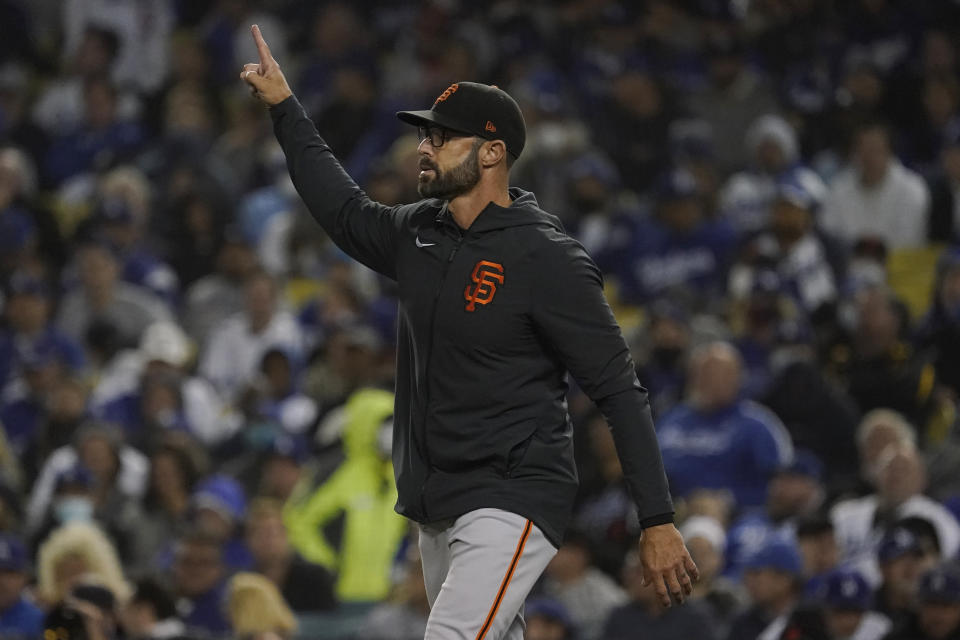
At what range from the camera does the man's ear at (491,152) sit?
420cm

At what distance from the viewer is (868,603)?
22.6 feet

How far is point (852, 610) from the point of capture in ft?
22.4

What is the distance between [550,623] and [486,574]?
3.31 m

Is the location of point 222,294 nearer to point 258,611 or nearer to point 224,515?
point 224,515

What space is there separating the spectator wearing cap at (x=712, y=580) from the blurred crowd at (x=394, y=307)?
0.06 feet

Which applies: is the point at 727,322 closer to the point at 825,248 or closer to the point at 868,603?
the point at 825,248

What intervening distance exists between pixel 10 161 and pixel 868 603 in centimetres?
787

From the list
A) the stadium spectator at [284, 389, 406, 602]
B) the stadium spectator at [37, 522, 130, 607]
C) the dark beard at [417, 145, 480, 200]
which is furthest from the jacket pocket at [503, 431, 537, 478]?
the stadium spectator at [284, 389, 406, 602]

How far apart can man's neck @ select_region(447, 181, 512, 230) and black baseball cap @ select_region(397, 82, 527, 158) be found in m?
0.11

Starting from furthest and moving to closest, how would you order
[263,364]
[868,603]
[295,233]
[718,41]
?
[718,41] < [295,233] < [263,364] < [868,603]

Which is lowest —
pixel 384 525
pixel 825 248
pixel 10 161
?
pixel 384 525

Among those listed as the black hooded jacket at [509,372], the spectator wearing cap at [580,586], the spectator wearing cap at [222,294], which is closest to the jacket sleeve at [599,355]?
the black hooded jacket at [509,372]

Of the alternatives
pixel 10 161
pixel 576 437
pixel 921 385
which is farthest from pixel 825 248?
pixel 10 161

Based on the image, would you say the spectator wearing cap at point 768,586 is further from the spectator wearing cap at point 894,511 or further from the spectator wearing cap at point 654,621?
the spectator wearing cap at point 894,511
